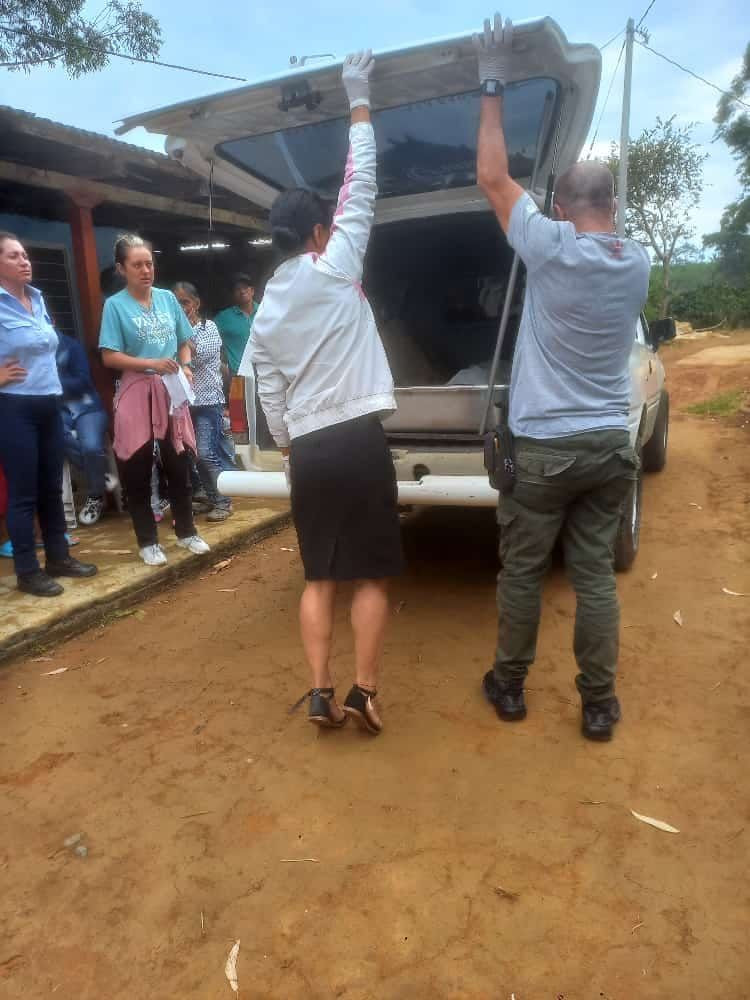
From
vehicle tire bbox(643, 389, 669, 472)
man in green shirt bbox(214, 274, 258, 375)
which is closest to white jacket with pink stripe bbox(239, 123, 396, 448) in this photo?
man in green shirt bbox(214, 274, 258, 375)

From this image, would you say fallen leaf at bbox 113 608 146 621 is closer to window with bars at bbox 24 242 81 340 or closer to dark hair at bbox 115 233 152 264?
dark hair at bbox 115 233 152 264

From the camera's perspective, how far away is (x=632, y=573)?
427 cm

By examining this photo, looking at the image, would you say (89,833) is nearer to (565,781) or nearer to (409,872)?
(409,872)

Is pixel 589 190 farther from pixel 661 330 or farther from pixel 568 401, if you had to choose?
pixel 661 330

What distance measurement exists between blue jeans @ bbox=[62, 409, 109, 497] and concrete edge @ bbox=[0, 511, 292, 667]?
4.20 ft

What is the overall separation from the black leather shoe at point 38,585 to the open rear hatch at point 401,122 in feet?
7.73

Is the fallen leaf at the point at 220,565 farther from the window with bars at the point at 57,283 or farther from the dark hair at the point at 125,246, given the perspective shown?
the window with bars at the point at 57,283

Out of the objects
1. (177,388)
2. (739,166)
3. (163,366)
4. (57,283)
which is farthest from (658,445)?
(739,166)

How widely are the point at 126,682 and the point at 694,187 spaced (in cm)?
2781

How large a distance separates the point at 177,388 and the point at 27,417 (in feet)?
2.80

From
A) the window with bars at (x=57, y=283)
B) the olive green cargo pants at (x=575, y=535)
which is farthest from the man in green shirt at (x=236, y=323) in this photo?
the olive green cargo pants at (x=575, y=535)

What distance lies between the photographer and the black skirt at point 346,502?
2484 mm

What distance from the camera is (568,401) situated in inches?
98.0

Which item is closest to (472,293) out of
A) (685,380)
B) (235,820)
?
(235,820)
